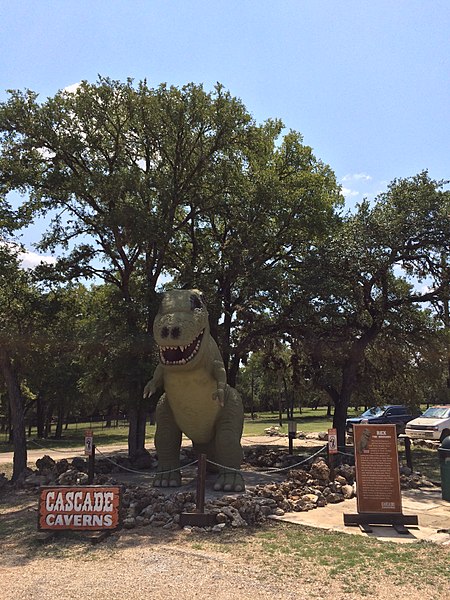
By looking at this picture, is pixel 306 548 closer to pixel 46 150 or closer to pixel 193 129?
pixel 193 129

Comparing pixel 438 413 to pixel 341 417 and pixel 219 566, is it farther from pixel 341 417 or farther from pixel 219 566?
pixel 219 566

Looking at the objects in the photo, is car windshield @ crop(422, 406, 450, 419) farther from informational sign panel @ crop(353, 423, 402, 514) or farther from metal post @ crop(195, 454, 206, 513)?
metal post @ crop(195, 454, 206, 513)

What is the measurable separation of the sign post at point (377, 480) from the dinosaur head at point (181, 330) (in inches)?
124

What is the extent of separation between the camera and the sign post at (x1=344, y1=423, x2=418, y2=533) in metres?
7.73

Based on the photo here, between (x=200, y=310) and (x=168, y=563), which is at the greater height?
(x=200, y=310)

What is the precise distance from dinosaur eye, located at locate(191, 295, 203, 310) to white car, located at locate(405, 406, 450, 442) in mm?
13892

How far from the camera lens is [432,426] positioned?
20.0 meters

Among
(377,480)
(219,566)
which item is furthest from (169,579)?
(377,480)

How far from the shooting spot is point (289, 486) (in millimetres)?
9906

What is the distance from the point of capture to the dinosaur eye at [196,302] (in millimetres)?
9719

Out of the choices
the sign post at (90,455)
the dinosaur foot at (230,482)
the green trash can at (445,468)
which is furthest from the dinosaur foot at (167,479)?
the green trash can at (445,468)

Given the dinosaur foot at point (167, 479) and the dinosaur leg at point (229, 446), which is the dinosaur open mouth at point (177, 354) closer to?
the dinosaur leg at point (229, 446)

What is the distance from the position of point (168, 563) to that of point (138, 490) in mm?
3834

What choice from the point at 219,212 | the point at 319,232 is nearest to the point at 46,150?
the point at 219,212
